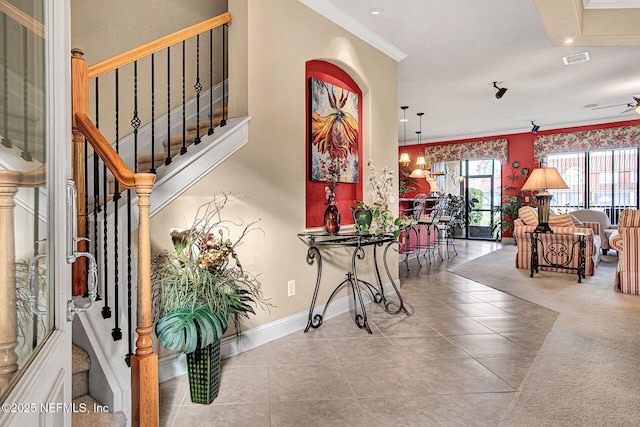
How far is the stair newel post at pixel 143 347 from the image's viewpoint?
172 cm

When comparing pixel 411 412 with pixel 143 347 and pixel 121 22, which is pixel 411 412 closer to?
pixel 143 347

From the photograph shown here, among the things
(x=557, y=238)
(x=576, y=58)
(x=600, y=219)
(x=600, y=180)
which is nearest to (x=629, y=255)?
(x=557, y=238)

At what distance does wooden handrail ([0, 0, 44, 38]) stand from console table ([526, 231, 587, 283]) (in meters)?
6.09

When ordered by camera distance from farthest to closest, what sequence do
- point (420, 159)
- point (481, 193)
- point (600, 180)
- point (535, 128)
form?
point (481, 193)
point (535, 128)
point (600, 180)
point (420, 159)

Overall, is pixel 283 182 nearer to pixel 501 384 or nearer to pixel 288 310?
pixel 288 310

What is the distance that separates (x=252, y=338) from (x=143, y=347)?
127 centimetres

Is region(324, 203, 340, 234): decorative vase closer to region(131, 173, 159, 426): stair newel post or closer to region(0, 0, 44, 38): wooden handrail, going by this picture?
region(131, 173, 159, 426): stair newel post

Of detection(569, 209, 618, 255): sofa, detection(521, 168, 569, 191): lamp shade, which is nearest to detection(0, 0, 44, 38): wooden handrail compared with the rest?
detection(521, 168, 569, 191): lamp shade

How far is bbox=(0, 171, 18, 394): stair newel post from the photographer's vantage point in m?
0.71

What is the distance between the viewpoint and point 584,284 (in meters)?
5.09

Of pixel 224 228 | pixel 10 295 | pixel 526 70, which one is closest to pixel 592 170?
pixel 526 70

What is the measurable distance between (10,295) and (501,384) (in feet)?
8.04

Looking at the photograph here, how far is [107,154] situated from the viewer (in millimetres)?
1799

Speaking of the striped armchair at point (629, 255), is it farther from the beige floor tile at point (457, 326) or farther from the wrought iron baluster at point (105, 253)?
the wrought iron baluster at point (105, 253)
